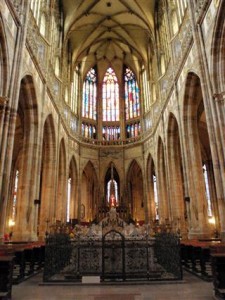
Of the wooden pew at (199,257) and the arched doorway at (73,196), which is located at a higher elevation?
the arched doorway at (73,196)

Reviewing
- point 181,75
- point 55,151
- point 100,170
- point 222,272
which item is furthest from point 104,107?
point 222,272

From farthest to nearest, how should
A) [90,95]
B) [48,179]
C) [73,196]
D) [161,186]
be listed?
[90,95], [73,196], [161,186], [48,179]

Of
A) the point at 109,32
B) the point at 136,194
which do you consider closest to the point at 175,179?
the point at 136,194

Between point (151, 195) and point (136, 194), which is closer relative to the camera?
point (151, 195)

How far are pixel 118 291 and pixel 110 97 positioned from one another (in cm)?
3138

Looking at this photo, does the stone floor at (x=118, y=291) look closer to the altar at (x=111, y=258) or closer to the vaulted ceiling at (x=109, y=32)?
the altar at (x=111, y=258)

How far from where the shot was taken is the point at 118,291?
20.8 feet

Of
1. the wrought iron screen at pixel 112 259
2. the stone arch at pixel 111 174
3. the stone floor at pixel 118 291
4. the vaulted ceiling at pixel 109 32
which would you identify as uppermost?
the vaulted ceiling at pixel 109 32

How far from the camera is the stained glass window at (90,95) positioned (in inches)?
1340

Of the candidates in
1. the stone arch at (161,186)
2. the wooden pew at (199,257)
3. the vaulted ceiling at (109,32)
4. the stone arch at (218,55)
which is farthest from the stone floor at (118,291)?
the vaulted ceiling at (109,32)

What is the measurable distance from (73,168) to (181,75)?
55.6 ft

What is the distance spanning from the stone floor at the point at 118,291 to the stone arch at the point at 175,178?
40.2 ft

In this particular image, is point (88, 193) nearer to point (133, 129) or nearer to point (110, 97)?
point (133, 129)

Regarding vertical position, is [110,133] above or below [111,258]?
above
